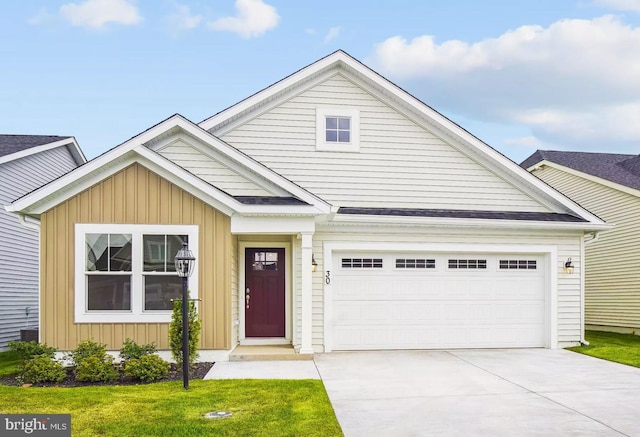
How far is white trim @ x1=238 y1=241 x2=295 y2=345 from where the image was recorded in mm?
11480

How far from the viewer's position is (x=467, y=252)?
39.1 ft

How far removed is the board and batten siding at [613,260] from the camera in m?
15.5

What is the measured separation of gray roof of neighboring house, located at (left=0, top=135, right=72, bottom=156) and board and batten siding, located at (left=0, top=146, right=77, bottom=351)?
287 millimetres

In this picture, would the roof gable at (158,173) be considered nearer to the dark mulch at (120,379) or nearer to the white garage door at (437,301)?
the white garage door at (437,301)

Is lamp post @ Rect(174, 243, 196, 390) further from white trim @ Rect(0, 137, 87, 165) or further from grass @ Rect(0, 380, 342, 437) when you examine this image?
white trim @ Rect(0, 137, 87, 165)

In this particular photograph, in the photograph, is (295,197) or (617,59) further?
(617,59)

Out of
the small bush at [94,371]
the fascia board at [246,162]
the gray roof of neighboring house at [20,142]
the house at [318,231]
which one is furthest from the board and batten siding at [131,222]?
the gray roof of neighboring house at [20,142]

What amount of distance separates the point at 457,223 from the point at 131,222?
6395 mm

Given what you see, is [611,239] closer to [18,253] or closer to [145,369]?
[145,369]

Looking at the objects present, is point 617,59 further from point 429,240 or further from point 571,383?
point 571,383

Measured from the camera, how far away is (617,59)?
2273cm

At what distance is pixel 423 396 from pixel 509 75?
20373 millimetres

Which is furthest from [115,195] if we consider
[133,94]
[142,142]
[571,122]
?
[571,122]

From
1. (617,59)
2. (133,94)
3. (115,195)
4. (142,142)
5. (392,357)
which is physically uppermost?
(617,59)
